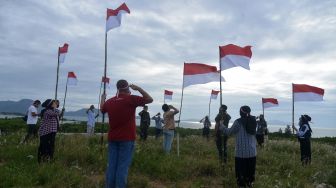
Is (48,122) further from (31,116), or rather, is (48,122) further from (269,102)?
(269,102)

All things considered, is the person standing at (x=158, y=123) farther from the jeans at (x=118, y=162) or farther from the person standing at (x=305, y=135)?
the jeans at (x=118, y=162)

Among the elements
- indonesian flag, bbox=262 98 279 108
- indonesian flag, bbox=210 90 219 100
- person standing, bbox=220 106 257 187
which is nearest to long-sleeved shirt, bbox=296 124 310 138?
person standing, bbox=220 106 257 187

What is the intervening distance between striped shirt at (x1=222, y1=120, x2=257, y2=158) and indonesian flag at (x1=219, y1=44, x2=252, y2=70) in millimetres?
4045

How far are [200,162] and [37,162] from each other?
14.2ft

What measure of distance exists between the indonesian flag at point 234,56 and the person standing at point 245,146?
156 inches

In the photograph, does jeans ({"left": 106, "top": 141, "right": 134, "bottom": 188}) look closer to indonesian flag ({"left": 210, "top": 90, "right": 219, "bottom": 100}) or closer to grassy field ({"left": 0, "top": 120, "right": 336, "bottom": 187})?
grassy field ({"left": 0, "top": 120, "right": 336, "bottom": 187})

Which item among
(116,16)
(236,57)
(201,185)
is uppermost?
(116,16)

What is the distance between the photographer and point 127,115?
278 inches

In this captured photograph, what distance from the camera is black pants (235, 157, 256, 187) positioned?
9.06 meters

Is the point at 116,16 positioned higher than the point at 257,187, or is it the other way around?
the point at 116,16

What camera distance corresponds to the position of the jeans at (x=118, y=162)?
7035 millimetres

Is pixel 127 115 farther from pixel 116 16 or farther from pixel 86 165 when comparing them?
pixel 116 16

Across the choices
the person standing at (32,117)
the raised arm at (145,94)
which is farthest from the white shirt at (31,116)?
the raised arm at (145,94)

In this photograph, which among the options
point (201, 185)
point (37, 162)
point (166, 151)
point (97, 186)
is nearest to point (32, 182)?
point (97, 186)
